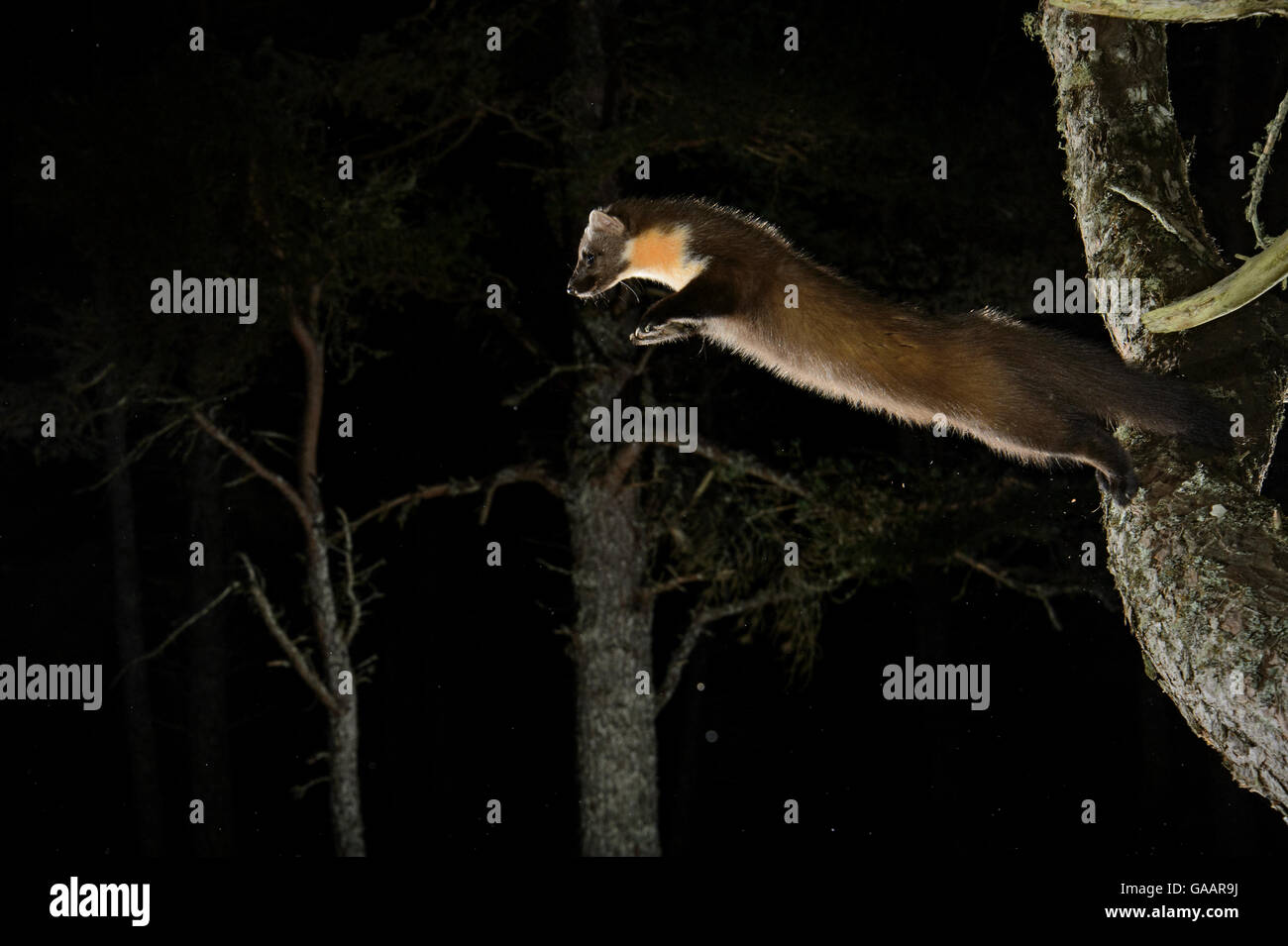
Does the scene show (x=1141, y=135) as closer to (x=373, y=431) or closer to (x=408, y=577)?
(x=373, y=431)

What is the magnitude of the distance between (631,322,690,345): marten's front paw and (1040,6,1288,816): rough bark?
153cm

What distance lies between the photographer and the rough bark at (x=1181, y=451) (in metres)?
2.88

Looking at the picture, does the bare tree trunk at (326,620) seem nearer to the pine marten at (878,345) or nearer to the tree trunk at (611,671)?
the tree trunk at (611,671)

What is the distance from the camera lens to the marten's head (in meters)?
5.31

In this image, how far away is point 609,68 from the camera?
35.3 feet

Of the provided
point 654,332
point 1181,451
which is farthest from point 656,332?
point 1181,451

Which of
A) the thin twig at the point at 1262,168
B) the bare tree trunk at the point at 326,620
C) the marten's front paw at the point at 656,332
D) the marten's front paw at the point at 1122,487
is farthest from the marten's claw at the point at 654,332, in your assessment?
the bare tree trunk at the point at 326,620

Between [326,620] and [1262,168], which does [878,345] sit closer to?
[1262,168]

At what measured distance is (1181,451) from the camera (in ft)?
11.1

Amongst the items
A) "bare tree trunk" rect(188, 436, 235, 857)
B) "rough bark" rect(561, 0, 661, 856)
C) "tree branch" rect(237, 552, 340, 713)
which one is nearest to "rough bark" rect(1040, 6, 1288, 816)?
"rough bark" rect(561, 0, 661, 856)

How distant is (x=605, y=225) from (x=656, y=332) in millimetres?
798

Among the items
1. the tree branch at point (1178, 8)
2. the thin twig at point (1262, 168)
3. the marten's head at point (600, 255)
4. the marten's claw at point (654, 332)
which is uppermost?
→ the marten's head at point (600, 255)

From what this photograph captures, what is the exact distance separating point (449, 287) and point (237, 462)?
784 cm
